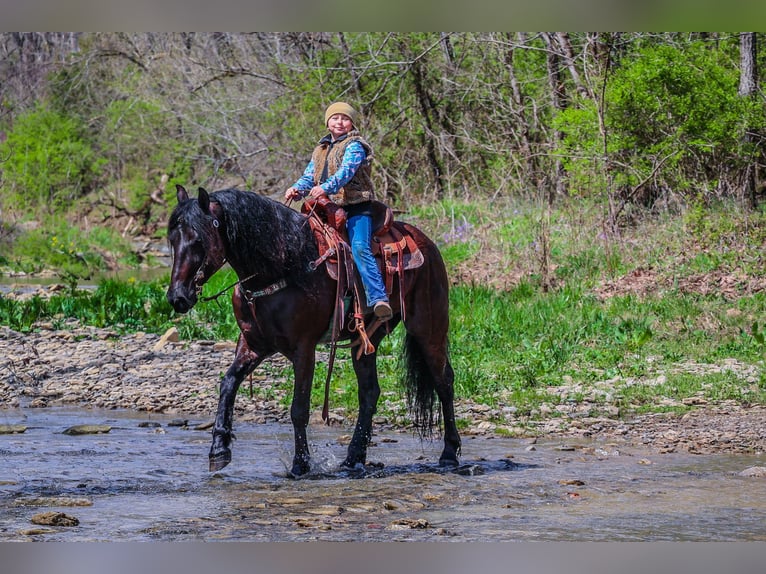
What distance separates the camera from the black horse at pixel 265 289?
6.72 metres

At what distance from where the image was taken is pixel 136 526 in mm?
5914

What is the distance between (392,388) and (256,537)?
435 centimetres

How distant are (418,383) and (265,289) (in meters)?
1.55

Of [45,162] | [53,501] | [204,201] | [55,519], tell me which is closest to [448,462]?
[204,201]

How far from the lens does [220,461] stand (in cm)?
714

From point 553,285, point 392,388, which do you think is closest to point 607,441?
point 392,388

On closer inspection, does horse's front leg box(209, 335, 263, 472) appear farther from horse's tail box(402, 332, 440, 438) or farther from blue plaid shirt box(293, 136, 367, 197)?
horse's tail box(402, 332, 440, 438)

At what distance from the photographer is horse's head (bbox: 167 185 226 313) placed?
665 cm

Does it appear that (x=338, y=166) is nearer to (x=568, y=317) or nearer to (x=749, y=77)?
(x=568, y=317)

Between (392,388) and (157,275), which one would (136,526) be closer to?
(392,388)

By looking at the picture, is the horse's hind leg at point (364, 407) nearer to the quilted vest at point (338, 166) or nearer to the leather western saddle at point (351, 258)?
the leather western saddle at point (351, 258)

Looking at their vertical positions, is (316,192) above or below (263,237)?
above

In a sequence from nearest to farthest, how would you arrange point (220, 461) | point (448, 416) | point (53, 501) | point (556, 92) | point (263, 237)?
point (53, 501)
point (263, 237)
point (220, 461)
point (448, 416)
point (556, 92)

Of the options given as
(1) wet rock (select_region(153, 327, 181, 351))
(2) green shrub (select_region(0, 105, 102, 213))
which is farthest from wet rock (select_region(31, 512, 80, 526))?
(2) green shrub (select_region(0, 105, 102, 213))
